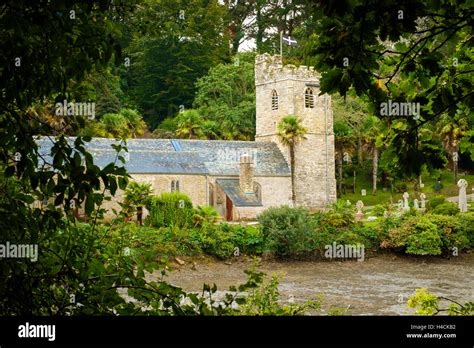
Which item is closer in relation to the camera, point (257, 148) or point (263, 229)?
point (263, 229)

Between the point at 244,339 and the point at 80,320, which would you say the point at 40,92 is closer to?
the point at 80,320

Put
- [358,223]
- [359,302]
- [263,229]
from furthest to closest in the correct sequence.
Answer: [358,223]
[263,229]
[359,302]

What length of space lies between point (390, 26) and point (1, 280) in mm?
2952

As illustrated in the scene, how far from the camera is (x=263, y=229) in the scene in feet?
113

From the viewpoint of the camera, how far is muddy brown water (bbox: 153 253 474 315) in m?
24.9

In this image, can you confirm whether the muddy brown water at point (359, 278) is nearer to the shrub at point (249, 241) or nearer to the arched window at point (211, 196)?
the shrub at point (249, 241)

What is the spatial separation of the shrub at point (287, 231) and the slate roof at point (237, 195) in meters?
7.09

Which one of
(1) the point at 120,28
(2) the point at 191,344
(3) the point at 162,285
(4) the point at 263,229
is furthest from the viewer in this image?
(4) the point at 263,229

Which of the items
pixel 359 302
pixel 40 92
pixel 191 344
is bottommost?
pixel 359 302

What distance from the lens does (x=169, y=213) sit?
35750mm

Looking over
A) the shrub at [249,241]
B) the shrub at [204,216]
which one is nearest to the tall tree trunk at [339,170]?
the shrub at [204,216]

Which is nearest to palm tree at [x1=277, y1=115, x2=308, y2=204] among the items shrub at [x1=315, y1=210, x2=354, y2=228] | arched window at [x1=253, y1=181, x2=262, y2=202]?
arched window at [x1=253, y1=181, x2=262, y2=202]

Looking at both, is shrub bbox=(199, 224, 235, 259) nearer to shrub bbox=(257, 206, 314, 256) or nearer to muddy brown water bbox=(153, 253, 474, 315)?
muddy brown water bbox=(153, 253, 474, 315)

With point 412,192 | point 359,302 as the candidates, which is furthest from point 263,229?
point 412,192
